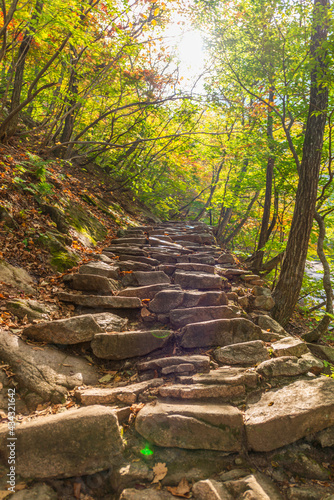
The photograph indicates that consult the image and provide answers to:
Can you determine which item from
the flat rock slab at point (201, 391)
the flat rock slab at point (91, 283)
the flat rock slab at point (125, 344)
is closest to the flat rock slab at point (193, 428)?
the flat rock slab at point (201, 391)

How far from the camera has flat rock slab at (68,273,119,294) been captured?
4.85m

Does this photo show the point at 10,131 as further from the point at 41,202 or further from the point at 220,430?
the point at 220,430

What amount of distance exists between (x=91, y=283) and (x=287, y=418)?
3.48 meters

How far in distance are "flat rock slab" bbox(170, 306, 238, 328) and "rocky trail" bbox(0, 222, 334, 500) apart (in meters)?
0.02

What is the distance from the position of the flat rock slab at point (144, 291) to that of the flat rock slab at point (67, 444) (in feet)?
8.21

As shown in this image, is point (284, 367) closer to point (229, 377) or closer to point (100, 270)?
point (229, 377)

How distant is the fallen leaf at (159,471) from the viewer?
2.19m

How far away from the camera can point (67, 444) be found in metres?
2.25

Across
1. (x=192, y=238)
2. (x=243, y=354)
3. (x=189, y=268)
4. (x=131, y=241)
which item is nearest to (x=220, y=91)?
(x=192, y=238)

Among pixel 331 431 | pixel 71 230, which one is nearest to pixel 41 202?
pixel 71 230

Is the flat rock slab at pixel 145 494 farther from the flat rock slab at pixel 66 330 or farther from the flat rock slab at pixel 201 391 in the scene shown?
the flat rock slab at pixel 66 330

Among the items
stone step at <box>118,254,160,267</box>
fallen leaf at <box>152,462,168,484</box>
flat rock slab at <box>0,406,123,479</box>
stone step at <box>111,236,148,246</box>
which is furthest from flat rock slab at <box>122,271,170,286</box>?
fallen leaf at <box>152,462,168,484</box>

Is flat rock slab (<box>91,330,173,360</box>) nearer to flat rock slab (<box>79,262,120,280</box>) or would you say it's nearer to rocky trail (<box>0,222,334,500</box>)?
rocky trail (<box>0,222,334,500</box>)

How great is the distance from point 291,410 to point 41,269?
4178mm
